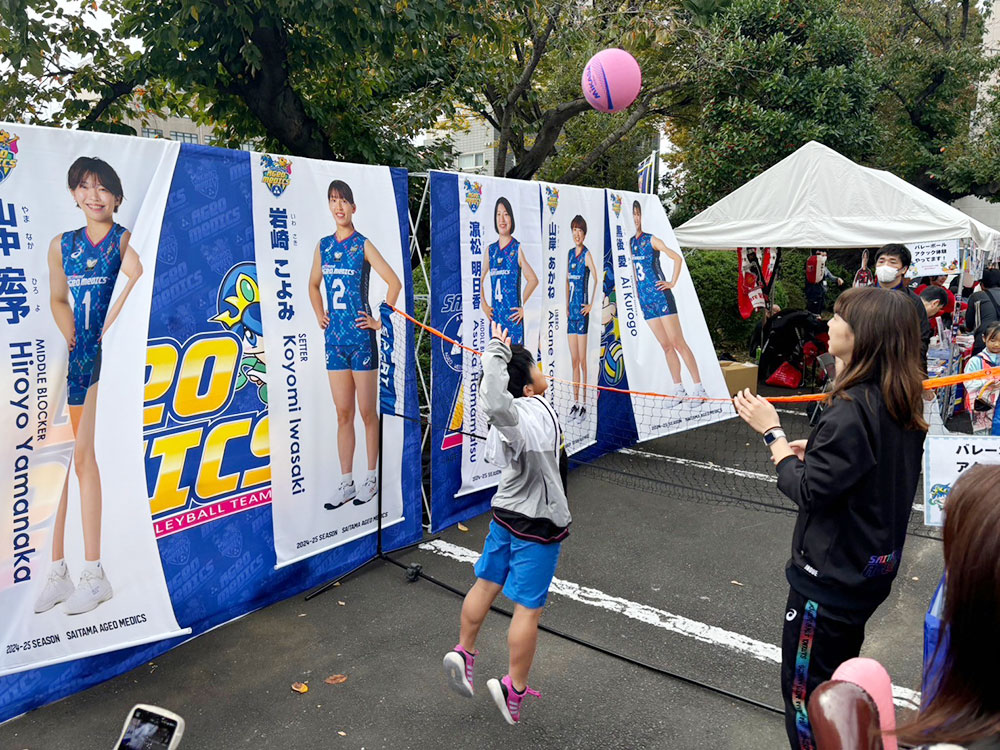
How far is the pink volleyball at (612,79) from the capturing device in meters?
7.51

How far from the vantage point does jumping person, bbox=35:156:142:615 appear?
3.27 metres

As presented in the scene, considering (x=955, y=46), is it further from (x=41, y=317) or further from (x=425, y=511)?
(x=41, y=317)

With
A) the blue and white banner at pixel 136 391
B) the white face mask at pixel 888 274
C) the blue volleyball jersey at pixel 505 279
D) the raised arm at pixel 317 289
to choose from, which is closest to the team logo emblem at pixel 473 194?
the blue volleyball jersey at pixel 505 279

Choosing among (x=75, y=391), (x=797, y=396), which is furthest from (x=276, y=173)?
(x=797, y=396)

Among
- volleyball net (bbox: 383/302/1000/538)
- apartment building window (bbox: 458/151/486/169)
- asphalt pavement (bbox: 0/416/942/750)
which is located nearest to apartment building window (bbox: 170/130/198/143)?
apartment building window (bbox: 458/151/486/169)

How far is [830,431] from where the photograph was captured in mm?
2271

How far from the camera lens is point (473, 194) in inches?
217

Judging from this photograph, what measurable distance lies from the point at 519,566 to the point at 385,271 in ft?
8.14

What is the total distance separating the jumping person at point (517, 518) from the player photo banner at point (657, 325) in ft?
13.4

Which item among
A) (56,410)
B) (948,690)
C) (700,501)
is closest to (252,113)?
(56,410)

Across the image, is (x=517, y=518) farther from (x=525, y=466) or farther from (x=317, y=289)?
(x=317, y=289)

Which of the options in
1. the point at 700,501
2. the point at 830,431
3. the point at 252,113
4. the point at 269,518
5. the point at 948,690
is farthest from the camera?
the point at 252,113

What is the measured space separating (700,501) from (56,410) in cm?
Answer: 505

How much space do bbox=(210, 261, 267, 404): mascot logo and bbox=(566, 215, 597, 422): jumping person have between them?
3354 millimetres
